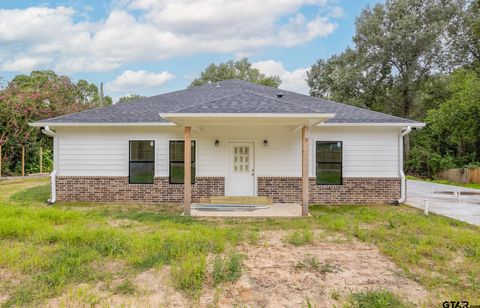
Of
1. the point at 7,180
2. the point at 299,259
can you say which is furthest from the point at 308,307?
the point at 7,180

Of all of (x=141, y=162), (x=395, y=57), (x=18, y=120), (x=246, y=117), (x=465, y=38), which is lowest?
(x=141, y=162)

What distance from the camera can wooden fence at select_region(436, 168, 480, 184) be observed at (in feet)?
54.0

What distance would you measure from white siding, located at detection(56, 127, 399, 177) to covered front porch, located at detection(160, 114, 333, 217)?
0.08 m

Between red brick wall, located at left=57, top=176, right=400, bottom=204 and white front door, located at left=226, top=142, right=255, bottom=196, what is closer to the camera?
red brick wall, located at left=57, top=176, right=400, bottom=204

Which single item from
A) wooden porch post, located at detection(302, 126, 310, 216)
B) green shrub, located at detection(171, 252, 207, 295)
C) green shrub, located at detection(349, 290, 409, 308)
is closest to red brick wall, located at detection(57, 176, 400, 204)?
wooden porch post, located at detection(302, 126, 310, 216)

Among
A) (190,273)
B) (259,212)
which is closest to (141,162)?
(259,212)

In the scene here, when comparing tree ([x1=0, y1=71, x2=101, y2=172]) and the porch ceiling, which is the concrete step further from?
tree ([x1=0, y1=71, x2=101, y2=172])

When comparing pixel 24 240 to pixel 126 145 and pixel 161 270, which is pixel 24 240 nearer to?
pixel 161 270

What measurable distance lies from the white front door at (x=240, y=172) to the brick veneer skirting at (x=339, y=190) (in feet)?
1.60

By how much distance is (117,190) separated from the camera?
9.12 metres

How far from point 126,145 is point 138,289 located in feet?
21.6

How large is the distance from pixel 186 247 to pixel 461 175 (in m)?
19.4

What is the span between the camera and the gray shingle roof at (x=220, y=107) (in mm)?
6961

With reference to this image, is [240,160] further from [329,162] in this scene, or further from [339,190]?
[339,190]
